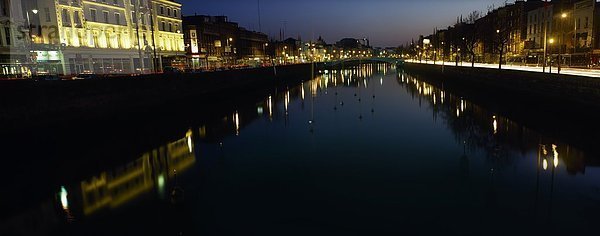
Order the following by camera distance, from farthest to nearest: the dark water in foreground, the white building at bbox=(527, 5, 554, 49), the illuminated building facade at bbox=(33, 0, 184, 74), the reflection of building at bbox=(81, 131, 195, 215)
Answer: the white building at bbox=(527, 5, 554, 49), the illuminated building facade at bbox=(33, 0, 184, 74), the reflection of building at bbox=(81, 131, 195, 215), the dark water in foreground

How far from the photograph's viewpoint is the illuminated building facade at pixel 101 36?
5378 cm

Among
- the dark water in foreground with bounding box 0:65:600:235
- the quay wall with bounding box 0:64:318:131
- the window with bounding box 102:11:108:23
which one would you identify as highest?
the window with bounding box 102:11:108:23

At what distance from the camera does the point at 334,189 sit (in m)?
17.1

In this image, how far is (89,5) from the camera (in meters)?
59.6

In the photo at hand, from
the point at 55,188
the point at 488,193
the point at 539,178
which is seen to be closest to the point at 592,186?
the point at 539,178

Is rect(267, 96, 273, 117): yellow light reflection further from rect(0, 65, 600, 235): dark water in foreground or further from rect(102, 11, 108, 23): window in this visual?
rect(102, 11, 108, 23): window

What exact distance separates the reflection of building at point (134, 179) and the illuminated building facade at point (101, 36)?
3082 cm

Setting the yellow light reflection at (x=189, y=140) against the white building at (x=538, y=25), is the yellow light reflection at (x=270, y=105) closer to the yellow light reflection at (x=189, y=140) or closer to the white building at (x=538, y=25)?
the yellow light reflection at (x=189, y=140)

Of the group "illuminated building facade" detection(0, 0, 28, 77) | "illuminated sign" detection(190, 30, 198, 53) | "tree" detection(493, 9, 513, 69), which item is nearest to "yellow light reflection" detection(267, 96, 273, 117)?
"illuminated building facade" detection(0, 0, 28, 77)

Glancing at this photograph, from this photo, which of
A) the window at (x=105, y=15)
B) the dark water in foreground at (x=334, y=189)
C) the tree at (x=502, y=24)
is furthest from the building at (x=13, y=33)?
the tree at (x=502, y=24)

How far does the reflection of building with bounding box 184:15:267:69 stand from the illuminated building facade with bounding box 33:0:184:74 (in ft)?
32.7

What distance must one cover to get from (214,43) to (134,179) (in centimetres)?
9179

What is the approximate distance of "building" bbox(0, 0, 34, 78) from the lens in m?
48.3

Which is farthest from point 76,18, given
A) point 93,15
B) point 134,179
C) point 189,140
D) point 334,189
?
point 334,189
